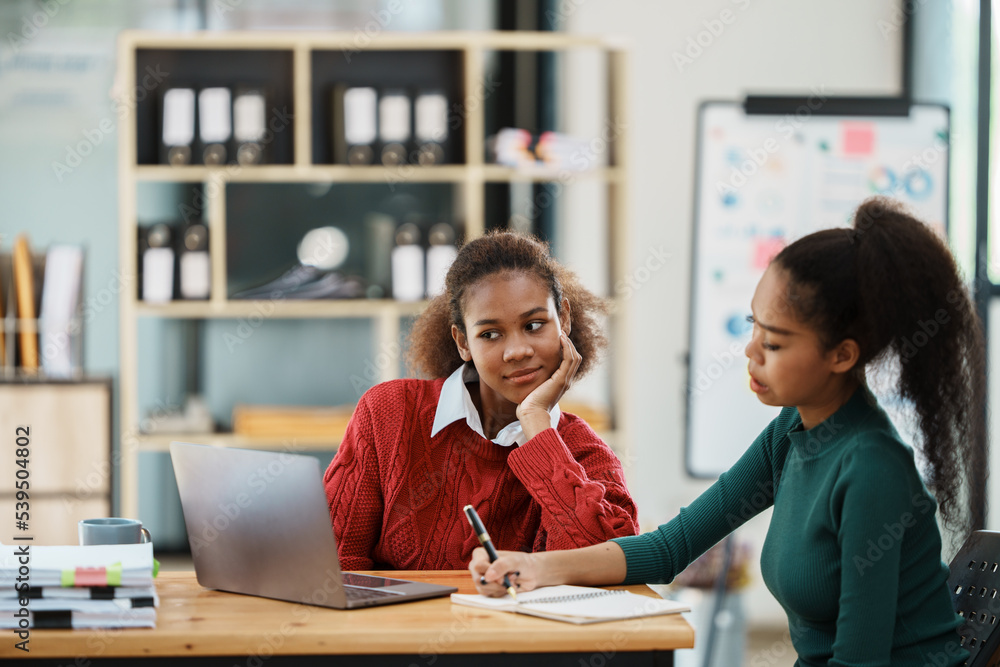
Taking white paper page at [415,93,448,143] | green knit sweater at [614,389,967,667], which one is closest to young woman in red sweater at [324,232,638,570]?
green knit sweater at [614,389,967,667]

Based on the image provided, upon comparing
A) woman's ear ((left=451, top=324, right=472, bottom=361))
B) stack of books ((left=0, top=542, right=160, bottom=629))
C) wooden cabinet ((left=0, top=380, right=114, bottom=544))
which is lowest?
wooden cabinet ((left=0, top=380, right=114, bottom=544))

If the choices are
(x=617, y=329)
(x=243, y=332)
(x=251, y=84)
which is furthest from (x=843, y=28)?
(x=243, y=332)

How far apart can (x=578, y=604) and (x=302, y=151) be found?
2.43m

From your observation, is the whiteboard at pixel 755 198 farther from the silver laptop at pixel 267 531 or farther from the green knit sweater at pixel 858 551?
the silver laptop at pixel 267 531

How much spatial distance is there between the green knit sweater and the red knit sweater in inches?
14.8

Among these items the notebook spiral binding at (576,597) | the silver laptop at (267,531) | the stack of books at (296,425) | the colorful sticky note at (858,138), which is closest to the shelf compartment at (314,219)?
the stack of books at (296,425)

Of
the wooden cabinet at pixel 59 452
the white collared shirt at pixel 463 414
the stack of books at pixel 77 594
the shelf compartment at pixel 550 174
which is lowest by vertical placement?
the wooden cabinet at pixel 59 452

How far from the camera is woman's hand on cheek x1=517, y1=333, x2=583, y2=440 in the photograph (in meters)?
1.80

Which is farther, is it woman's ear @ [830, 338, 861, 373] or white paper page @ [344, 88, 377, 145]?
white paper page @ [344, 88, 377, 145]

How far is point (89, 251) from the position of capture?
12.9 ft

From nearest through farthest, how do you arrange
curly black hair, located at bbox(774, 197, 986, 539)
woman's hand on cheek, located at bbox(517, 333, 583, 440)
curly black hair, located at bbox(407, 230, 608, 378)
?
curly black hair, located at bbox(774, 197, 986, 539) → woman's hand on cheek, located at bbox(517, 333, 583, 440) → curly black hair, located at bbox(407, 230, 608, 378)

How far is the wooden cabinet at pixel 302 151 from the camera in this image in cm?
344

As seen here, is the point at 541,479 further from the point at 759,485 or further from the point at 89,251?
the point at 89,251

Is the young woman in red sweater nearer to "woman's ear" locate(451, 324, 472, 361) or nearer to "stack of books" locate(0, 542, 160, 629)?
"woman's ear" locate(451, 324, 472, 361)
